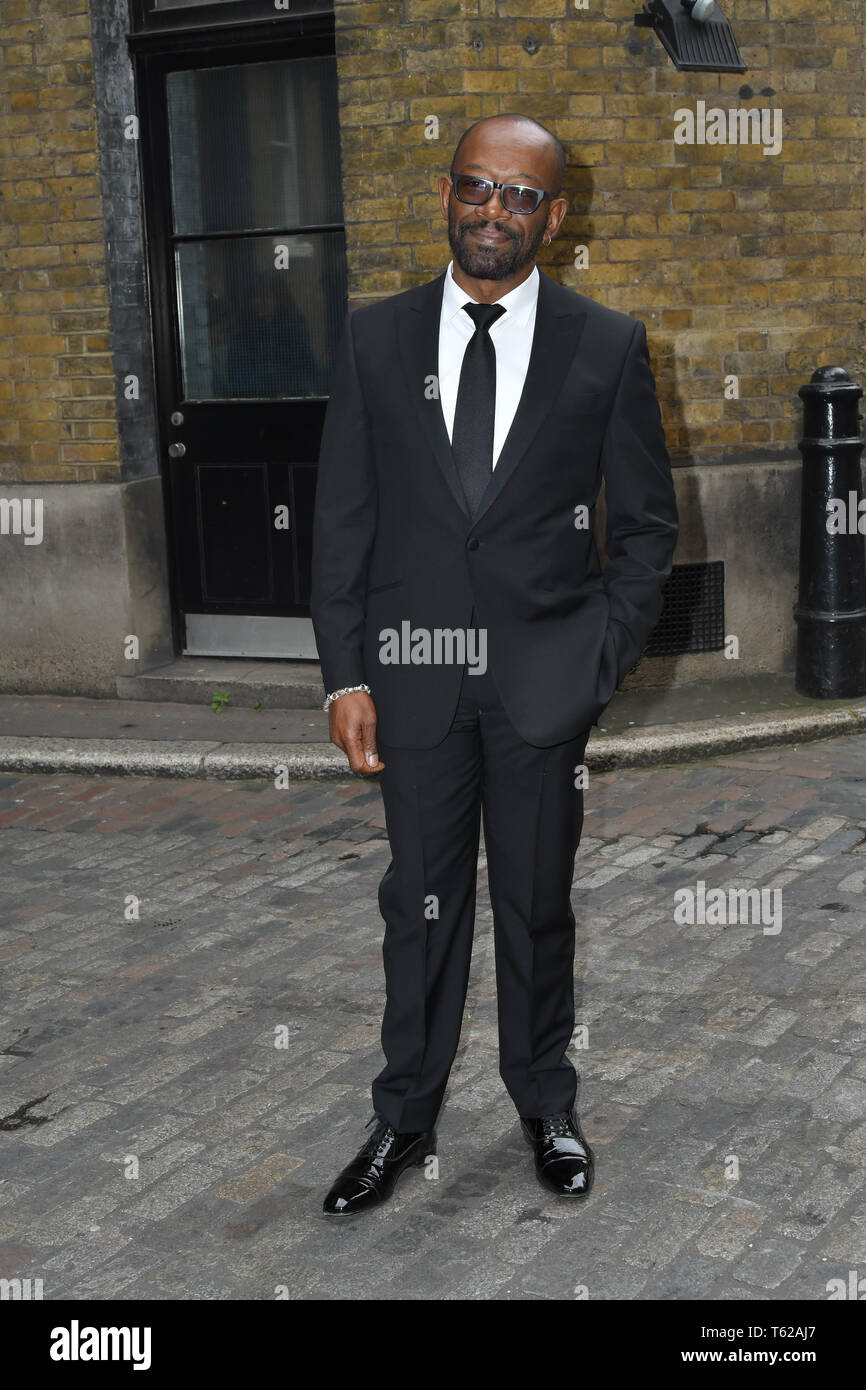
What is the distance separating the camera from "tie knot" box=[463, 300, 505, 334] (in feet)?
11.6

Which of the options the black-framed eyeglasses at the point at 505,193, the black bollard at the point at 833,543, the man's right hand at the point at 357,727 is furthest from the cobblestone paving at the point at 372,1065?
the black-framed eyeglasses at the point at 505,193

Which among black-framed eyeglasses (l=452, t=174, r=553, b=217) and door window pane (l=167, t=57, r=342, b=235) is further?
door window pane (l=167, t=57, r=342, b=235)

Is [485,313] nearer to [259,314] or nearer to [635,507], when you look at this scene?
[635,507]

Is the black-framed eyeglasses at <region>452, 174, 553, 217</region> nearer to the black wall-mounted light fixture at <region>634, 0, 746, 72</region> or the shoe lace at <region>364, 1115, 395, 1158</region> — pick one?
the shoe lace at <region>364, 1115, 395, 1158</region>

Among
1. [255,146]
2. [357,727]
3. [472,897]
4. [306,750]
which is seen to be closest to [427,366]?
[357,727]

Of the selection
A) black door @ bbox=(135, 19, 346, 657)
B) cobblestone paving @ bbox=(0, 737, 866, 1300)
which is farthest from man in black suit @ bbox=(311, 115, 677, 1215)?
black door @ bbox=(135, 19, 346, 657)

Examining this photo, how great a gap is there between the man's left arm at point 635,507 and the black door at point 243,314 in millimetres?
5090

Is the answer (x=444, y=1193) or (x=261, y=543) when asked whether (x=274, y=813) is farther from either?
(x=444, y=1193)

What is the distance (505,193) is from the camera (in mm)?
3398

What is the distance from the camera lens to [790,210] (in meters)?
8.21

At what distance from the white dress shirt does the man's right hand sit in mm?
606

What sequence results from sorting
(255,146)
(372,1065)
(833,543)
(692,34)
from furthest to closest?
(255,146), (833,543), (692,34), (372,1065)

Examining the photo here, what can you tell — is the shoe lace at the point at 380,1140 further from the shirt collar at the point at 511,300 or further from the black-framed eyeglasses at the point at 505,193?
the black-framed eyeglasses at the point at 505,193

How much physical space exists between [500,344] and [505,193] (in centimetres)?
32
